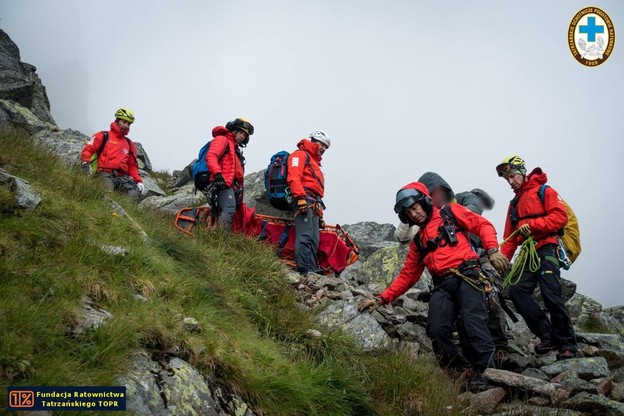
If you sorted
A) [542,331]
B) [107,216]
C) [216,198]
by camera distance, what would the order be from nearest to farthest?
1. [107,216]
2. [542,331]
3. [216,198]

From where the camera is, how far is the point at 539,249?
9.12 meters

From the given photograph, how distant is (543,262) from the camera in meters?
8.98

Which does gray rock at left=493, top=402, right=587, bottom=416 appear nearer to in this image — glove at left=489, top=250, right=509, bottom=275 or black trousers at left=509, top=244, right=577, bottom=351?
glove at left=489, top=250, right=509, bottom=275

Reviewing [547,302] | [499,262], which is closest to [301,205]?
[499,262]

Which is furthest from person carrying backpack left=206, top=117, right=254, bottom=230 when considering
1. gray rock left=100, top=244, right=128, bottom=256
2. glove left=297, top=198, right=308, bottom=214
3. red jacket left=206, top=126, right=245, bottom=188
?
gray rock left=100, top=244, right=128, bottom=256

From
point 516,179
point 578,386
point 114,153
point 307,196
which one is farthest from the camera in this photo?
point 114,153

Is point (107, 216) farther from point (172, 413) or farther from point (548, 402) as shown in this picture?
point (548, 402)

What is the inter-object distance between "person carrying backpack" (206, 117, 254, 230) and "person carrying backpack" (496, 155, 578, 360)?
5.38 metres

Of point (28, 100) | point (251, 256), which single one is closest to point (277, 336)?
point (251, 256)

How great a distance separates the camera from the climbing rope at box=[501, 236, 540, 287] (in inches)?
355

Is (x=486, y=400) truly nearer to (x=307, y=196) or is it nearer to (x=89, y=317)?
(x=89, y=317)

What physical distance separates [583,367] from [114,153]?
33.1 feet

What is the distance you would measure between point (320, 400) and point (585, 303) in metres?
13.0

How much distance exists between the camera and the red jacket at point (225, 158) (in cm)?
1103
